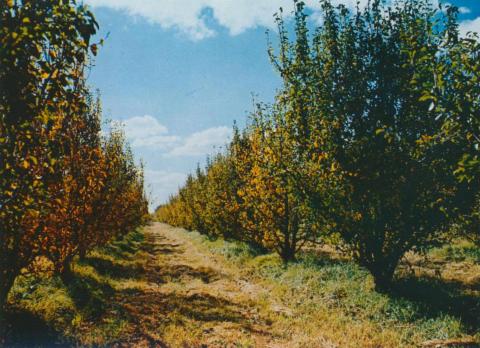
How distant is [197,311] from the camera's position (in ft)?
36.2

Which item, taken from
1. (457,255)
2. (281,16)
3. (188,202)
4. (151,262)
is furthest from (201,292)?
(188,202)

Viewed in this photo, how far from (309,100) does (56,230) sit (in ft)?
28.7

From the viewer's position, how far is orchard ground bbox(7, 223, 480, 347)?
820 centimetres

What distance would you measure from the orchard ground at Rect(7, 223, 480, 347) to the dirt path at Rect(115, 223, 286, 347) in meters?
0.03

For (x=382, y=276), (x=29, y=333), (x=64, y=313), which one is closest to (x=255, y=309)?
(x=382, y=276)

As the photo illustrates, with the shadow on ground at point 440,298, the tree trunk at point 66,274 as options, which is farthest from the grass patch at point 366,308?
the tree trunk at point 66,274

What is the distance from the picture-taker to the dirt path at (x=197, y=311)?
8.52m

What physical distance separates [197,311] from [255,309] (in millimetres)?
1833

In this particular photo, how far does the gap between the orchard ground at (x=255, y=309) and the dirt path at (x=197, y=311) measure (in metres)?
0.03

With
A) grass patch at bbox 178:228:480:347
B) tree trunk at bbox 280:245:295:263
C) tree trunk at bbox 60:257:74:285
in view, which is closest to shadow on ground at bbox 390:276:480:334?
Result: grass patch at bbox 178:228:480:347

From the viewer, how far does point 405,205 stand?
10078mm

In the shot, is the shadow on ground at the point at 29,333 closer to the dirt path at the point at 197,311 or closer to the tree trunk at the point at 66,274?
the dirt path at the point at 197,311

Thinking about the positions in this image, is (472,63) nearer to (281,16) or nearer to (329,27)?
(329,27)

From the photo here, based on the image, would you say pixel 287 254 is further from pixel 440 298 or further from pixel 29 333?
pixel 29 333
